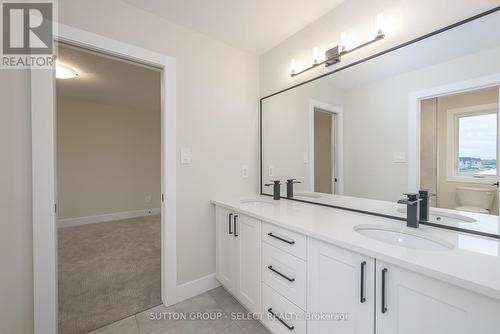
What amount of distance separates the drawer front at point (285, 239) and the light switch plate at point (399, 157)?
2.58 feet

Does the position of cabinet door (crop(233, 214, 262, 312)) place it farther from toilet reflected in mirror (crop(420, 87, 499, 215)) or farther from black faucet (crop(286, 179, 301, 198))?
toilet reflected in mirror (crop(420, 87, 499, 215))

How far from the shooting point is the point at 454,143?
1.20 meters

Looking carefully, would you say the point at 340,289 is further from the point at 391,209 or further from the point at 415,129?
the point at 415,129

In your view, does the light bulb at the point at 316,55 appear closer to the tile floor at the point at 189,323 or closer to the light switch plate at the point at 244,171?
the light switch plate at the point at 244,171

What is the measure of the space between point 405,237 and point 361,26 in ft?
4.61

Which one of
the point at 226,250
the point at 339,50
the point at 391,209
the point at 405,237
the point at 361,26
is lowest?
the point at 226,250

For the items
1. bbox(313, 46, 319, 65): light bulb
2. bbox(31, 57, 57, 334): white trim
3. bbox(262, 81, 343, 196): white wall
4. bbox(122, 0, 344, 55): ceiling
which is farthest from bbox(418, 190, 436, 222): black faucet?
bbox(31, 57, 57, 334): white trim

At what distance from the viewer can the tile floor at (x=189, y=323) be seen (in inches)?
60.6

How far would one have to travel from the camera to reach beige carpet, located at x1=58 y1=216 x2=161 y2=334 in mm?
1707

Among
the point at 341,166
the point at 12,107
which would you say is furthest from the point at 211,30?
the point at 341,166

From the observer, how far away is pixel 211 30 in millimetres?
1952

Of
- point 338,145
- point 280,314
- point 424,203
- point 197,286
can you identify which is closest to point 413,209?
point 424,203

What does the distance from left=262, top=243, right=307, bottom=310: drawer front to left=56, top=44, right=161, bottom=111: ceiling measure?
2079 millimetres

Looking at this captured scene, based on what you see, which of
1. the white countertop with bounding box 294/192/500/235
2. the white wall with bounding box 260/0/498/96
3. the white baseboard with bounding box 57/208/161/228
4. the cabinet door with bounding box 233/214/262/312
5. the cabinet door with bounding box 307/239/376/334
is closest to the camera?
the cabinet door with bounding box 307/239/376/334
